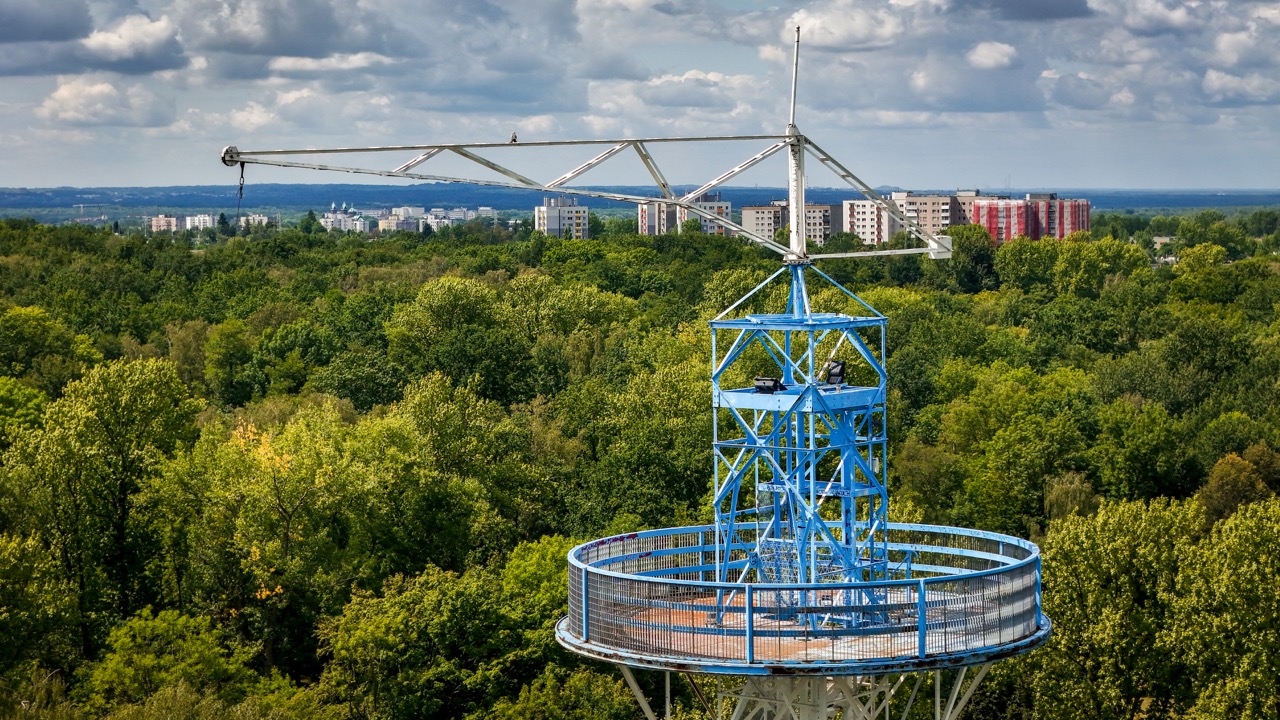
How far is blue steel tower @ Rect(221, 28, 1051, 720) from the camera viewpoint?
104ft

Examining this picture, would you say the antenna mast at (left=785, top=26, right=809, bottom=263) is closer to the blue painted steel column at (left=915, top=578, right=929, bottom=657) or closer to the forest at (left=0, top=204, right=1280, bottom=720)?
the blue painted steel column at (left=915, top=578, right=929, bottom=657)

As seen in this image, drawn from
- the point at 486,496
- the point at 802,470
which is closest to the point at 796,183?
the point at 802,470

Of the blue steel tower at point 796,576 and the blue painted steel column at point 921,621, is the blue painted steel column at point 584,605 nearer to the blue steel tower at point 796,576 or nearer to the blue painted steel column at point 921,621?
the blue steel tower at point 796,576

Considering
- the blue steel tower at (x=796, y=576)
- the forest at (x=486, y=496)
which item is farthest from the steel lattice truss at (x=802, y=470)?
the forest at (x=486, y=496)

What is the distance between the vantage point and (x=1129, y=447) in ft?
280

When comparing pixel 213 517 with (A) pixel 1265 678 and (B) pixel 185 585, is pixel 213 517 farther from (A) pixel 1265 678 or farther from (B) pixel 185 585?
(A) pixel 1265 678

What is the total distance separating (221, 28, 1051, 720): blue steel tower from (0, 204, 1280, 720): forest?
1738 centimetres

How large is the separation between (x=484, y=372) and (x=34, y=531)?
133 ft

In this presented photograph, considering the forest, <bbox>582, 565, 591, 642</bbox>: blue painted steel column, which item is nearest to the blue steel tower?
<bbox>582, 565, 591, 642</bbox>: blue painted steel column

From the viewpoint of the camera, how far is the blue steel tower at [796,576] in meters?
31.6

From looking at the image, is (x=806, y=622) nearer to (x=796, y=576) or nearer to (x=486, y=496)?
(x=796, y=576)

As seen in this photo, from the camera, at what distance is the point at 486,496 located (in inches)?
2817

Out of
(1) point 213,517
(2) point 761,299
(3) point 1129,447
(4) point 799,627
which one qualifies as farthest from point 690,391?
(4) point 799,627

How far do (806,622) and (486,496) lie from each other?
4082cm
